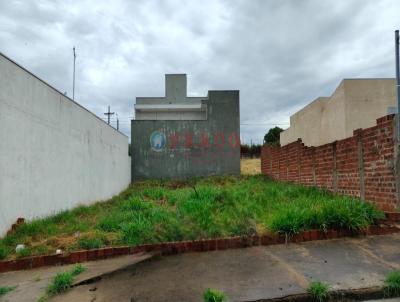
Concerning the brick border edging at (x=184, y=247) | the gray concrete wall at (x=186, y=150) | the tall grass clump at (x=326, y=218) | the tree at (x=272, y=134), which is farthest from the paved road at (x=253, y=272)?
the tree at (x=272, y=134)

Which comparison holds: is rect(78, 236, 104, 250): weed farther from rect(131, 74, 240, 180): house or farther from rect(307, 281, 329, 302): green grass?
rect(131, 74, 240, 180): house

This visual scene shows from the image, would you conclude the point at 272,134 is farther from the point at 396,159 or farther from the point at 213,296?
the point at 213,296

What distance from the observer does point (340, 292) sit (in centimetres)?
285

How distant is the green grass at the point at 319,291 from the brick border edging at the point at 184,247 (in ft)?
5.40

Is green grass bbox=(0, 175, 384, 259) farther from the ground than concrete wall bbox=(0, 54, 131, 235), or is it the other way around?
concrete wall bbox=(0, 54, 131, 235)

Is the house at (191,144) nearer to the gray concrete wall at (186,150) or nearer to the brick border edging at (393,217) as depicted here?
the gray concrete wall at (186,150)

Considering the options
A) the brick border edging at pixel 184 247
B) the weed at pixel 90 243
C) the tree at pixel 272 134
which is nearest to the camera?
the brick border edging at pixel 184 247

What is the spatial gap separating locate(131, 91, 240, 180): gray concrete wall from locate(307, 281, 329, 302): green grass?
1228cm

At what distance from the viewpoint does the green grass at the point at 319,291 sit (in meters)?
2.81

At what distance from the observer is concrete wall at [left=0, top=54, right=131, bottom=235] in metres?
5.04

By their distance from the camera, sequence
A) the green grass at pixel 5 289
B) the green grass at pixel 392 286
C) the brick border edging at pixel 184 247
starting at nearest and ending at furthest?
1. the green grass at pixel 392 286
2. the green grass at pixel 5 289
3. the brick border edging at pixel 184 247

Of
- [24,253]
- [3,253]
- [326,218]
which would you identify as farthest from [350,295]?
[3,253]

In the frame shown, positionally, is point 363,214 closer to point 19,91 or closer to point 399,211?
point 399,211

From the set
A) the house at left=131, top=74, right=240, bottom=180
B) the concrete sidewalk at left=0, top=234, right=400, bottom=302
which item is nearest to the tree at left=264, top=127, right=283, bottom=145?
the house at left=131, top=74, right=240, bottom=180
